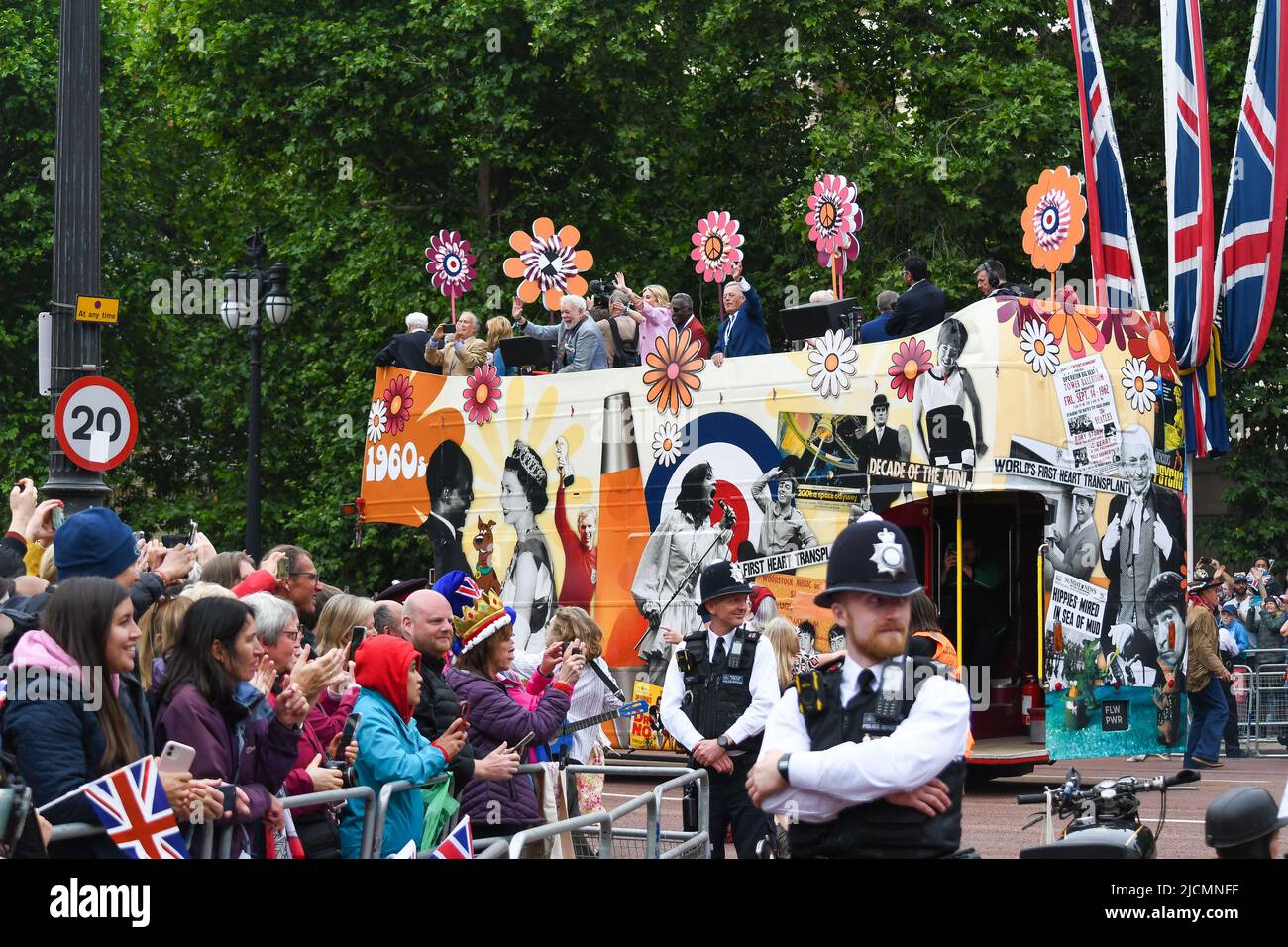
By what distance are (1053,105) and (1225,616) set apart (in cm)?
796

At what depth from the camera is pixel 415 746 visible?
22.0 feet

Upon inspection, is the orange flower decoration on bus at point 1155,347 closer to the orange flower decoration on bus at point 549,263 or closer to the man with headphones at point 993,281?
the man with headphones at point 993,281

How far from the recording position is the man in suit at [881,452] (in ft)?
46.1

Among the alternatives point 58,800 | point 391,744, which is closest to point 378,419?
point 391,744

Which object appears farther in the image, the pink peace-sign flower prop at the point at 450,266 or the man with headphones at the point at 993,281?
the pink peace-sign flower prop at the point at 450,266

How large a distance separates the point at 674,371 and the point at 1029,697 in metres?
4.23

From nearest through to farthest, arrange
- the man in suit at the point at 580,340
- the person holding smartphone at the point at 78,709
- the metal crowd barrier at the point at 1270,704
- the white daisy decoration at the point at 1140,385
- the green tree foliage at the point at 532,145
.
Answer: the person holding smartphone at the point at 78,709 → the white daisy decoration at the point at 1140,385 → the man in suit at the point at 580,340 → the metal crowd barrier at the point at 1270,704 → the green tree foliage at the point at 532,145

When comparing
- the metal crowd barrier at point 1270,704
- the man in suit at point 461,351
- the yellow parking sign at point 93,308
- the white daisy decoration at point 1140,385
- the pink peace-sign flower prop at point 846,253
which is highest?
the pink peace-sign flower prop at point 846,253

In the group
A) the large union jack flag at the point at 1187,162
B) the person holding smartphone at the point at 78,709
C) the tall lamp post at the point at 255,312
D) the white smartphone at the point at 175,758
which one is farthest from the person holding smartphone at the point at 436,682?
the large union jack flag at the point at 1187,162

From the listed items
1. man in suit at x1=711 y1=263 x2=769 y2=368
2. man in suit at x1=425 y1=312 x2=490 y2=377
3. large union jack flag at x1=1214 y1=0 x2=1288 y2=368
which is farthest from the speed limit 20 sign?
large union jack flag at x1=1214 y1=0 x2=1288 y2=368

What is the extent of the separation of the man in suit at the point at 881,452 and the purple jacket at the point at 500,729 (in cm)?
682

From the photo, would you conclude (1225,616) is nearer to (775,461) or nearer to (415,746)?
(775,461)

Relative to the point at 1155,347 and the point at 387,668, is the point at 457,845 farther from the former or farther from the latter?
the point at 1155,347

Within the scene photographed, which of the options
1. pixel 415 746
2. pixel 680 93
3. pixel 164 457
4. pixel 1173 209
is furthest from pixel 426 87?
pixel 415 746
